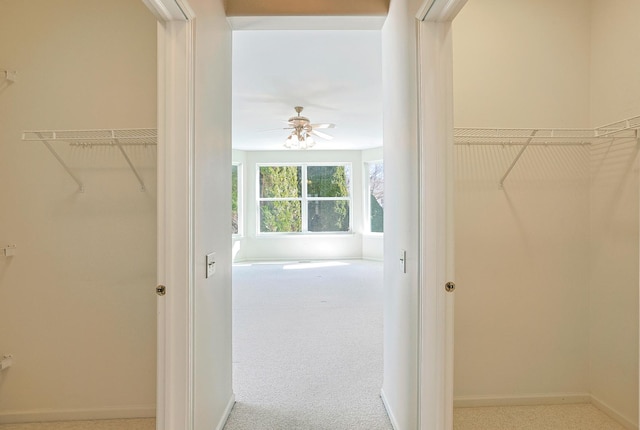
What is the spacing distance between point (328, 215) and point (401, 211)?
240 inches

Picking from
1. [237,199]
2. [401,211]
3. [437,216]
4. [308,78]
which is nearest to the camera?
[437,216]

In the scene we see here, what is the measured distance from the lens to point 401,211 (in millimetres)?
1740

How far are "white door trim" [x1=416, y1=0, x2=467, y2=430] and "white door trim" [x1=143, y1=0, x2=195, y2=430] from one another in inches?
37.4

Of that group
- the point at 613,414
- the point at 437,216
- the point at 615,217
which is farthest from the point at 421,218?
the point at 613,414

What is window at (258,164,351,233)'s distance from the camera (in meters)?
7.70

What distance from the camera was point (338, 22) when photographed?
2.07 m

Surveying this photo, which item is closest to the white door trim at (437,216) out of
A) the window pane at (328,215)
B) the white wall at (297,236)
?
the white wall at (297,236)

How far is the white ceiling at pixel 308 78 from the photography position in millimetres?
2725

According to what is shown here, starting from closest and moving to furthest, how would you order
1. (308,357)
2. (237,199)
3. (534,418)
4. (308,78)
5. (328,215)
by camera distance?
(534,418)
(308,357)
(308,78)
(237,199)
(328,215)

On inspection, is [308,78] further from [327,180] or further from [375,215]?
[375,215]

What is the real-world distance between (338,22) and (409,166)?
1.11 metres

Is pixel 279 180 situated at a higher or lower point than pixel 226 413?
higher

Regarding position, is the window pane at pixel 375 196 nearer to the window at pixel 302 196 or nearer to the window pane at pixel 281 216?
the window at pixel 302 196

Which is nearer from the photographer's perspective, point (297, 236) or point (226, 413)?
point (226, 413)
